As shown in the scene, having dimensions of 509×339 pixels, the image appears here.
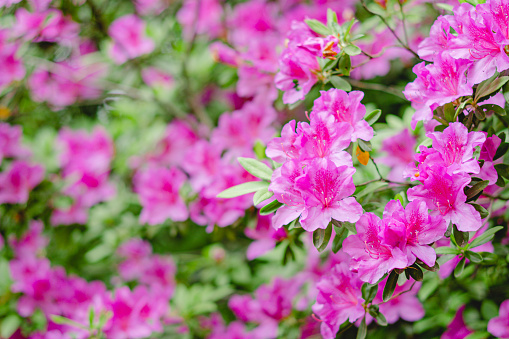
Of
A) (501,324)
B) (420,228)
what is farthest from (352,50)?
(501,324)

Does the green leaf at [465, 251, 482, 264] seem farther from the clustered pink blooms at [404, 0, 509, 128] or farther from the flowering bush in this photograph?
the clustered pink blooms at [404, 0, 509, 128]

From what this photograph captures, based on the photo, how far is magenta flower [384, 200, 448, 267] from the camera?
79 cm

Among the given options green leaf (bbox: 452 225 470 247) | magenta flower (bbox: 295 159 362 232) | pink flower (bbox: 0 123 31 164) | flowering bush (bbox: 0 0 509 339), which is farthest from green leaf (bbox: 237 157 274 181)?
pink flower (bbox: 0 123 31 164)

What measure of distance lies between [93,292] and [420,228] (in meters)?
1.32

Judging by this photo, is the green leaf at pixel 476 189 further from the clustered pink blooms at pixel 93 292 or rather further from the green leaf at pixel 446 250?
the clustered pink blooms at pixel 93 292

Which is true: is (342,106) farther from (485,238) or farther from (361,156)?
(485,238)

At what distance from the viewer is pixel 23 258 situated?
1767 mm

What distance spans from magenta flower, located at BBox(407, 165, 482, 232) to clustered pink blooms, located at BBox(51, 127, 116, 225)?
137cm

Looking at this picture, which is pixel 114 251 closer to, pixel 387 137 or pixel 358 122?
pixel 387 137

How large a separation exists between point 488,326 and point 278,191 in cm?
65

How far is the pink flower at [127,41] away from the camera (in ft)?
6.20

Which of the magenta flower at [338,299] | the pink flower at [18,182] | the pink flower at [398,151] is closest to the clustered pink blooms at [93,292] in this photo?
the pink flower at [18,182]

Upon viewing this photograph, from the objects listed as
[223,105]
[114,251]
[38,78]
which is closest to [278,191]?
[114,251]

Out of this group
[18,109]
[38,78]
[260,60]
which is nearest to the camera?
[260,60]
